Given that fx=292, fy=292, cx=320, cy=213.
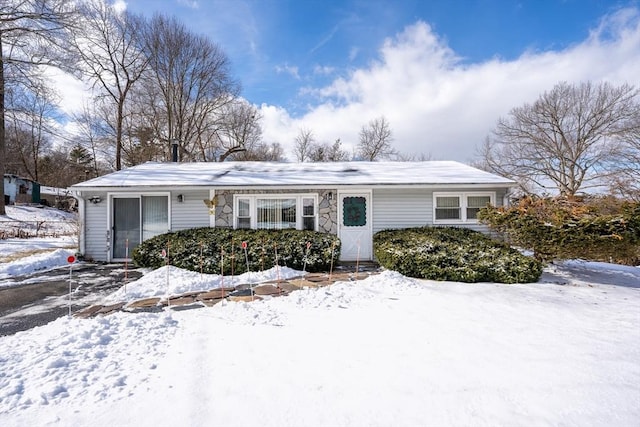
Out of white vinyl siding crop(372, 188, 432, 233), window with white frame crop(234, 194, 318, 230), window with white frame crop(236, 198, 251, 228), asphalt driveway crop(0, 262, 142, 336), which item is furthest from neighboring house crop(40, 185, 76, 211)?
white vinyl siding crop(372, 188, 432, 233)

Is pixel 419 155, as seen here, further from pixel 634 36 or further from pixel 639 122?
pixel 634 36

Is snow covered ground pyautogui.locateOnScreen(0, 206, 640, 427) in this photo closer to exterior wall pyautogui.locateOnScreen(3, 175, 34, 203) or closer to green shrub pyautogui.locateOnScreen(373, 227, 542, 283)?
green shrub pyautogui.locateOnScreen(373, 227, 542, 283)

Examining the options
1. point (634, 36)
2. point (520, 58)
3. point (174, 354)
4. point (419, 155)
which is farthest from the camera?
point (419, 155)

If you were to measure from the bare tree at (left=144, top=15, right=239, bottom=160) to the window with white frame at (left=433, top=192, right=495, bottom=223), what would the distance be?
18.8 m

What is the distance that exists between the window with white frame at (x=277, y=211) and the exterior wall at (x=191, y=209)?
3.18 ft

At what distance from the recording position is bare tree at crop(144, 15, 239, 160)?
67.5 feet

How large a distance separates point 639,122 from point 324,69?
19308 millimetres

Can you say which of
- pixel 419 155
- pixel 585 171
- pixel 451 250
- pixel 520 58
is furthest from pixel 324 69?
pixel 585 171

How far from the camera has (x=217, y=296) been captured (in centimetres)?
505

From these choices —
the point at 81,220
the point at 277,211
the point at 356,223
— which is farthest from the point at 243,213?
the point at 81,220

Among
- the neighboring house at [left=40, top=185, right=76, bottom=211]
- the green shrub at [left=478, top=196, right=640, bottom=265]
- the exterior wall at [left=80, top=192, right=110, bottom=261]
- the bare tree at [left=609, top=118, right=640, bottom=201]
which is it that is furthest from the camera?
the neighboring house at [left=40, top=185, right=76, bottom=211]

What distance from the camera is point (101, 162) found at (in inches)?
914

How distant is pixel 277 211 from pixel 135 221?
4.33 meters

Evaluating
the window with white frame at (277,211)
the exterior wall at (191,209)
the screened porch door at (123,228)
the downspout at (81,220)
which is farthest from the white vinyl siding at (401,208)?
the downspout at (81,220)
